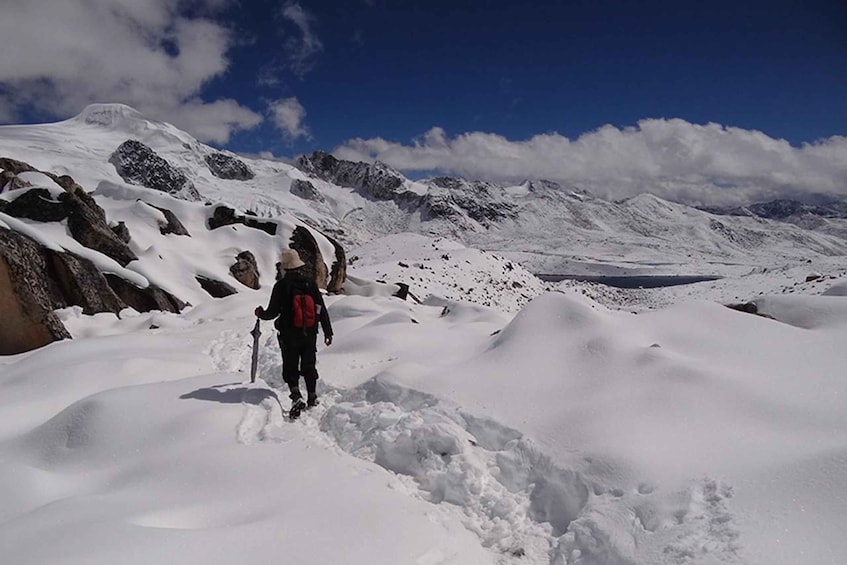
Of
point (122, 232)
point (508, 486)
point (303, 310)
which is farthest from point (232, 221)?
point (508, 486)

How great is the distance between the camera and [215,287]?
1742 cm

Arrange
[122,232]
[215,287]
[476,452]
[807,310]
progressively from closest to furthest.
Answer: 1. [476,452]
2. [807,310]
3. [122,232]
4. [215,287]

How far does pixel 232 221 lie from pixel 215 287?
743cm

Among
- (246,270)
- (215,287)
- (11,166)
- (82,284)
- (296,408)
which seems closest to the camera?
(296,408)

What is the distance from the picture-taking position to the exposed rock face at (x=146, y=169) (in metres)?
166

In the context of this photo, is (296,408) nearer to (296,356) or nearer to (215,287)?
(296,356)

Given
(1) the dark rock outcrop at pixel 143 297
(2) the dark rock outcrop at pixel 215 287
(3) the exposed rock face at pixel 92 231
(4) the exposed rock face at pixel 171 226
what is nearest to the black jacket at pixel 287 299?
(1) the dark rock outcrop at pixel 143 297

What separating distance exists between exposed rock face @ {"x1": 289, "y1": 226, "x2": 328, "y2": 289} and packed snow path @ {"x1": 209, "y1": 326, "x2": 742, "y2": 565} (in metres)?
16.4

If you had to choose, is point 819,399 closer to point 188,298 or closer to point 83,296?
point 83,296

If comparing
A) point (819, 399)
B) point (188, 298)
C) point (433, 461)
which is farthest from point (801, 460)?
point (188, 298)

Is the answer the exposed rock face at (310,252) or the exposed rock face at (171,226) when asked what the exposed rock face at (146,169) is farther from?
the exposed rock face at (171,226)

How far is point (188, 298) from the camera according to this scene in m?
15.6

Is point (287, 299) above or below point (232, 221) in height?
below

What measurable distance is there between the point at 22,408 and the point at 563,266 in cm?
14554
